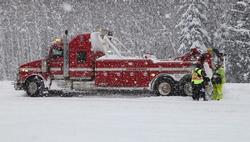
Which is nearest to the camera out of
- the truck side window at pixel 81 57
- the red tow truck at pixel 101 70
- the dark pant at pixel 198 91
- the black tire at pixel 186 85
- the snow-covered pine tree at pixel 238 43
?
the dark pant at pixel 198 91

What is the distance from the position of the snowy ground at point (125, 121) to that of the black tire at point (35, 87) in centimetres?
355

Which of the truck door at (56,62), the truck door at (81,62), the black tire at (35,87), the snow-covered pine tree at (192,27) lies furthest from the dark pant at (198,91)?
the snow-covered pine tree at (192,27)

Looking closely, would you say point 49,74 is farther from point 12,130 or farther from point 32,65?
point 12,130

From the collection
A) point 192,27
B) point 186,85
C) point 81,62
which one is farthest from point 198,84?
point 192,27

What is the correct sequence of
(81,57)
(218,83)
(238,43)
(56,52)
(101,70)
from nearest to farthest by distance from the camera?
(218,83)
(101,70)
(81,57)
(56,52)
(238,43)

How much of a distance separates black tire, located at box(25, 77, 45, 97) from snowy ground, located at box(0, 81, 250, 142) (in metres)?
3.55

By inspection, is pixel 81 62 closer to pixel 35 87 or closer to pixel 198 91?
pixel 35 87

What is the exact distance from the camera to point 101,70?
20.7m

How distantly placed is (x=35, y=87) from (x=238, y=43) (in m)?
22.6

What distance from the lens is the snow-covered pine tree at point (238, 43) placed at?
3938 centimetres

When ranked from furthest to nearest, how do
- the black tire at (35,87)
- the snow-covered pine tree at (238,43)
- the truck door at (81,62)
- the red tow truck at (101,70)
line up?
the snow-covered pine tree at (238,43) < the black tire at (35,87) < the truck door at (81,62) < the red tow truck at (101,70)

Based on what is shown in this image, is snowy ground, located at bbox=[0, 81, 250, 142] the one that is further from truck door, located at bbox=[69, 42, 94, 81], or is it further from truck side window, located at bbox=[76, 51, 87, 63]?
truck side window, located at bbox=[76, 51, 87, 63]

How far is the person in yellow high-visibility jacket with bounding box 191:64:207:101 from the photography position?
1838 cm

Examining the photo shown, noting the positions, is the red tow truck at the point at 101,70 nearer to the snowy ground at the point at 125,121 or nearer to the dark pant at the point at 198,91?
the dark pant at the point at 198,91
